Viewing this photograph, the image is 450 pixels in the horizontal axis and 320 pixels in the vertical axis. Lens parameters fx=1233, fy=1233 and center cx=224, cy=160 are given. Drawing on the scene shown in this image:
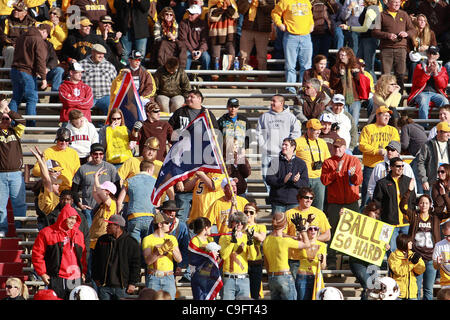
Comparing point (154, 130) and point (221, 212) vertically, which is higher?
point (154, 130)

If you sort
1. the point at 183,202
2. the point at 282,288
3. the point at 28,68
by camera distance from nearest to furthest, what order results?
the point at 282,288 < the point at 183,202 < the point at 28,68

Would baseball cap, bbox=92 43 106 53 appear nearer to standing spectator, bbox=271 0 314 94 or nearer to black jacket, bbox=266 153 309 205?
standing spectator, bbox=271 0 314 94

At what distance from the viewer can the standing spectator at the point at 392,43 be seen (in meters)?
20.4

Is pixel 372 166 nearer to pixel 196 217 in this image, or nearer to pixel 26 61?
pixel 196 217

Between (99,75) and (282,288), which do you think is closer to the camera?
(282,288)

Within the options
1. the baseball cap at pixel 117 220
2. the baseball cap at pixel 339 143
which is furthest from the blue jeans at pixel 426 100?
the baseball cap at pixel 117 220

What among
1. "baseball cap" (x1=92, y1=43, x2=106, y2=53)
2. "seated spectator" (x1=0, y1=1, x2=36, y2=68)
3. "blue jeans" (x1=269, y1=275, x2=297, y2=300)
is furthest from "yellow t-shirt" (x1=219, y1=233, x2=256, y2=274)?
"seated spectator" (x1=0, y1=1, x2=36, y2=68)

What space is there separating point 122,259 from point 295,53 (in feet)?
20.0

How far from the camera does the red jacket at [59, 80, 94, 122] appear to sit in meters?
18.3

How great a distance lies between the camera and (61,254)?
51.1 ft

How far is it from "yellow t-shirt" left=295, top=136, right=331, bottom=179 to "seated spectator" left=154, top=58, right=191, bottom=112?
2.29 metres

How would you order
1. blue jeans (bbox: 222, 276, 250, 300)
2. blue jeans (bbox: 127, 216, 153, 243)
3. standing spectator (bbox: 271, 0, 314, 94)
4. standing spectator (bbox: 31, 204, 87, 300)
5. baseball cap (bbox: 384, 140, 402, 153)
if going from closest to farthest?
blue jeans (bbox: 222, 276, 250, 300) < standing spectator (bbox: 31, 204, 87, 300) < blue jeans (bbox: 127, 216, 153, 243) < baseball cap (bbox: 384, 140, 402, 153) < standing spectator (bbox: 271, 0, 314, 94)

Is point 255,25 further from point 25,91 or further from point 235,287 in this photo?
point 235,287

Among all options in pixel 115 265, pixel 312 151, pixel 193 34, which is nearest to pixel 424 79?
pixel 312 151
